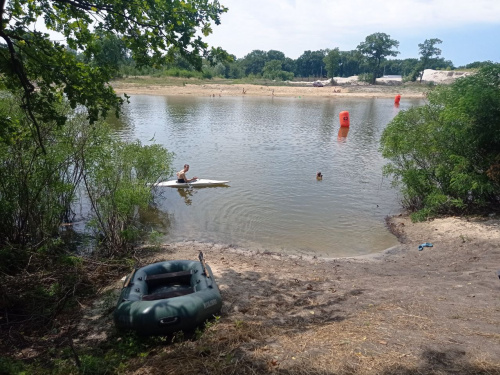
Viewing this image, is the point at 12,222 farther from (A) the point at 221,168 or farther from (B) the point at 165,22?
(A) the point at 221,168

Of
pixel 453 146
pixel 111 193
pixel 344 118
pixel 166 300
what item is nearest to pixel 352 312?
pixel 166 300

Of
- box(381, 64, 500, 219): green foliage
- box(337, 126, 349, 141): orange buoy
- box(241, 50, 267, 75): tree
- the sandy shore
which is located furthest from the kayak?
box(241, 50, 267, 75): tree

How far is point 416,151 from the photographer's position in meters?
12.5

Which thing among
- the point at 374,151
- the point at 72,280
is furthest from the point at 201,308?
the point at 374,151

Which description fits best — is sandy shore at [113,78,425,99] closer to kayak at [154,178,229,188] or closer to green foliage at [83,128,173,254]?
kayak at [154,178,229,188]

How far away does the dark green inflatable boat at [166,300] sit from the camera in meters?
5.44

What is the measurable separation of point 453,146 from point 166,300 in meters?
10.0

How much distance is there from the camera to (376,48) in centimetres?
9775

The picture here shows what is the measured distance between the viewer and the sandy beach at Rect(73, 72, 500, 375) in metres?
4.46

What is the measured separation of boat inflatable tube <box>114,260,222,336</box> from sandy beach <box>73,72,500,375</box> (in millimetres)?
339

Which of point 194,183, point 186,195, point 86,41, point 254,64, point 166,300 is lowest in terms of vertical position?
point 186,195

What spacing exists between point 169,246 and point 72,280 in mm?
3392

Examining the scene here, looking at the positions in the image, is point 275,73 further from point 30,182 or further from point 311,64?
point 30,182

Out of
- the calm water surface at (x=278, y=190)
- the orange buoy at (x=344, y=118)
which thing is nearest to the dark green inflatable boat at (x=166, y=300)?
the calm water surface at (x=278, y=190)
